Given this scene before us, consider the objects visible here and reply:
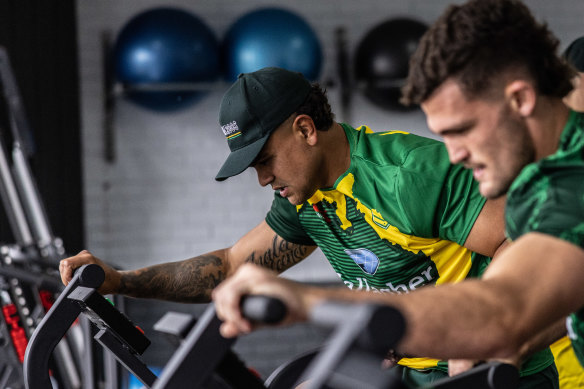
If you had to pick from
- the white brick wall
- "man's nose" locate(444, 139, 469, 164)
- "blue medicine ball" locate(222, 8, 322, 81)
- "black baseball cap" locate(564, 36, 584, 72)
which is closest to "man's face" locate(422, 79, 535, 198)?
"man's nose" locate(444, 139, 469, 164)

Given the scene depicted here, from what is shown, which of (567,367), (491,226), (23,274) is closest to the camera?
(491,226)

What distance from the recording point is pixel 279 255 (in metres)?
2.06

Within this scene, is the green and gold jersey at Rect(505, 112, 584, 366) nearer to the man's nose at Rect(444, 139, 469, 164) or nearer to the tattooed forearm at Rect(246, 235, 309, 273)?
the man's nose at Rect(444, 139, 469, 164)

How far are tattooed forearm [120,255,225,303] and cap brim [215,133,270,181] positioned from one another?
16.0 inches

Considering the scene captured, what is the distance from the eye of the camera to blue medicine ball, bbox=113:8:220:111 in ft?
13.0

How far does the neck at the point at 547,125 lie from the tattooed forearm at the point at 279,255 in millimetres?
1035

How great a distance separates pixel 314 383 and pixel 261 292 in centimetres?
15

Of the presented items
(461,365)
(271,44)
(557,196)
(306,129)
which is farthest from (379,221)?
(271,44)

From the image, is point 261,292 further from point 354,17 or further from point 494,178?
point 354,17

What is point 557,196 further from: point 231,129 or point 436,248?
point 231,129

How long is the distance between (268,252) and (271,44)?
218 cm

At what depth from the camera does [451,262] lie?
168 cm

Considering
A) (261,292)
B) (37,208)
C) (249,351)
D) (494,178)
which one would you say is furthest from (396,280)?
(249,351)

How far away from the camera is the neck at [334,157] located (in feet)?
5.88
